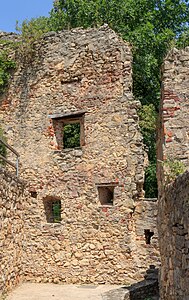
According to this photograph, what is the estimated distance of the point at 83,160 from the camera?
9.48 metres

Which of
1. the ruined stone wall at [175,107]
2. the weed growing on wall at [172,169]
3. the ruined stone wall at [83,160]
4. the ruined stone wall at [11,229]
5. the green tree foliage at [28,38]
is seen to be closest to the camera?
the weed growing on wall at [172,169]

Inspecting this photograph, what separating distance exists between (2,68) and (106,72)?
110 inches

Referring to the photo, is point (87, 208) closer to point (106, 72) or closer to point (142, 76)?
point (106, 72)

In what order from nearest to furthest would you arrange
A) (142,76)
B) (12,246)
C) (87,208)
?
1. (12,246)
2. (87,208)
3. (142,76)

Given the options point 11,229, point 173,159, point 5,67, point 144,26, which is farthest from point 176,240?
point 144,26

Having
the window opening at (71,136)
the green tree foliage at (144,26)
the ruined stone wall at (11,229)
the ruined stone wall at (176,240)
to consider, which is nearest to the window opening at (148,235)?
the ruined stone wall at (11,229)

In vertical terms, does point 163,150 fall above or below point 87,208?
above

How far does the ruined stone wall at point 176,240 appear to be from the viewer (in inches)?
156

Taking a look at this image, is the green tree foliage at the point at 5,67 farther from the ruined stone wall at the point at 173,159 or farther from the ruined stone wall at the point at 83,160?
the ruined stone wall at the point at 173,159

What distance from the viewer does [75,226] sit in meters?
9.24

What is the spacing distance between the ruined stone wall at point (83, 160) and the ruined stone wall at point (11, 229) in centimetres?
37

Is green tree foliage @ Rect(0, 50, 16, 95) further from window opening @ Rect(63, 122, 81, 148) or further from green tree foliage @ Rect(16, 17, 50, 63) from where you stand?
window opening @ Rect(63, 122, 81, 148)

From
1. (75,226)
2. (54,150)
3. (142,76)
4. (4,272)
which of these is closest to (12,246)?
(4,272)

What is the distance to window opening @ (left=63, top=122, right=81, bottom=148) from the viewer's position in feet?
46.4
